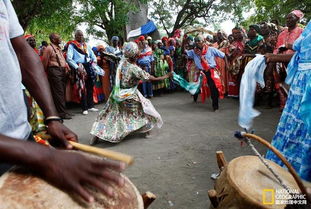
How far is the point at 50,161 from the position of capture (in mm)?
783

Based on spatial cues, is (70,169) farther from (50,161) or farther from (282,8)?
(282,8)

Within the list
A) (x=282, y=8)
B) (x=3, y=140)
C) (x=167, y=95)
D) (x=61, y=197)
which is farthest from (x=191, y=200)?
(x=282, y=8)

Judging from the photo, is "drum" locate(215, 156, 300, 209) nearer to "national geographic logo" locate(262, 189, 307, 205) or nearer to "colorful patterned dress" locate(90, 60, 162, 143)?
"national geographic logo" locate(262, 189, 307, 205)

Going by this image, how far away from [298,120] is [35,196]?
207cm

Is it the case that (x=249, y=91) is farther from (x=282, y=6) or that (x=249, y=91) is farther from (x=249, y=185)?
(x=282, y=6)

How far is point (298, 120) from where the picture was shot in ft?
7.10

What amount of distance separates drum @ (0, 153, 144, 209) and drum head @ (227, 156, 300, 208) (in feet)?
2.65

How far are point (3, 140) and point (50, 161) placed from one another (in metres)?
0.16

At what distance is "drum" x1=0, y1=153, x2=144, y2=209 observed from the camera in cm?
82

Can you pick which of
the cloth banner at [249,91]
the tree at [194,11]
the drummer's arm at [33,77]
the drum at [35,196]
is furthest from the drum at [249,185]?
the tree at [194,11]

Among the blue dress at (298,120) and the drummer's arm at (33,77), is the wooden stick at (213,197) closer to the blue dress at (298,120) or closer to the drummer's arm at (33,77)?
the blue dress at (298,120)

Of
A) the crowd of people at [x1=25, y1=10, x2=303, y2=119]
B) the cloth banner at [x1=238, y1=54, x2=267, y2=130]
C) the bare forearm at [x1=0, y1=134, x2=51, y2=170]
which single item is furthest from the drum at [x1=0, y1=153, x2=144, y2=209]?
the crowd of people at [x1=25, y1=10, x2=303, y2=119]

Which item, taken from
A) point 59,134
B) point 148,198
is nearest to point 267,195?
point 148,198

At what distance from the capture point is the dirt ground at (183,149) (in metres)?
2.69
